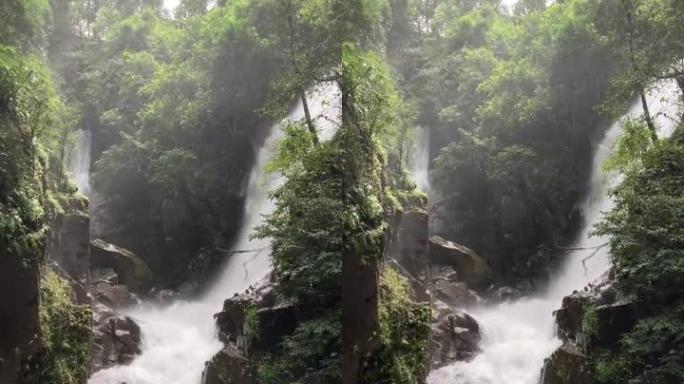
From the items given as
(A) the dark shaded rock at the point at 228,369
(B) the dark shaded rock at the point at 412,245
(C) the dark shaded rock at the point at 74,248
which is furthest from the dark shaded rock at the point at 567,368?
(C) the dark shaded rock at the point at 74,248

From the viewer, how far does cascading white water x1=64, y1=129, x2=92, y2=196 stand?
31.0 meters

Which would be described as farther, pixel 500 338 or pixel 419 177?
pixel 419 177

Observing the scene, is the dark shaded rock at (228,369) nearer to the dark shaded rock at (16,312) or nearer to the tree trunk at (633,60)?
the dark shaded rock at (16,312)

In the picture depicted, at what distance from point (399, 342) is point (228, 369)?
203 inches

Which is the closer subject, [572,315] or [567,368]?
[567,368]

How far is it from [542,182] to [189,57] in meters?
18.1

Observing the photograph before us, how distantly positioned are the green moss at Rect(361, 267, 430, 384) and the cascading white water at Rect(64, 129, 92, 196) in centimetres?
2034

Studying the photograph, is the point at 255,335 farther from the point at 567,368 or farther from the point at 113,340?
the point at 567,368

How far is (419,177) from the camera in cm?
3123

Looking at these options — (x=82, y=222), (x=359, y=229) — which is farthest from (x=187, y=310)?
(x=359, y=229)

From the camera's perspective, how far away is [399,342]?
49.5 feet

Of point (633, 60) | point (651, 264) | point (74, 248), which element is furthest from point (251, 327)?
point (633, 60)

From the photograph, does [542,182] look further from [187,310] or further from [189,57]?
[189,57]

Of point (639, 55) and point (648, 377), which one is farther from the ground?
point (639, 55)
